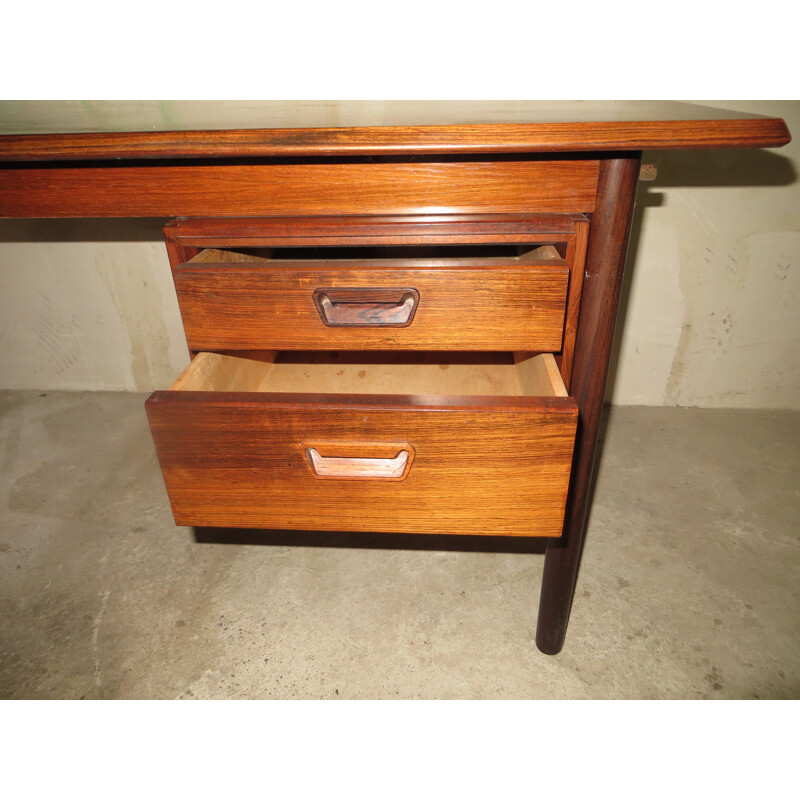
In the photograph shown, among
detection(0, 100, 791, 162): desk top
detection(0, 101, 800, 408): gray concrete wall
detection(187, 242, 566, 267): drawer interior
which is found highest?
detection(0, 100, 791, 162): desk top

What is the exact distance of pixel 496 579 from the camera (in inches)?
41.9

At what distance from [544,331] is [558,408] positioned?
0.11 metres

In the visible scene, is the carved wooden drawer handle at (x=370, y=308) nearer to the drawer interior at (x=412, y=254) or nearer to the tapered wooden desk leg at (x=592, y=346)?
the drawer interior at (x=412, y=254)

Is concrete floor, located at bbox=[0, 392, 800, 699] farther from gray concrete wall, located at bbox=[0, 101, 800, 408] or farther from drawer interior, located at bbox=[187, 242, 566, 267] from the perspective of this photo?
drawer interior, located at bbox=[187, 242, 566, 267]

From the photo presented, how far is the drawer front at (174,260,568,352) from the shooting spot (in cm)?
64

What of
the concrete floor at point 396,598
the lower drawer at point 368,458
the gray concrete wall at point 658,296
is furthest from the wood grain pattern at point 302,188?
the gray concrete wall at point 658,296

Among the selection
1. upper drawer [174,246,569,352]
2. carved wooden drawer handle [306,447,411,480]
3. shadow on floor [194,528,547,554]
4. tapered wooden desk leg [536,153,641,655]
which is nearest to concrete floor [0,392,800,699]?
shadow on floor [194,528,547,554]

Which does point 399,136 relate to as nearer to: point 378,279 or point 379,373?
point 378,279

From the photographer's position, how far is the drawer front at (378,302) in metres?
0.64

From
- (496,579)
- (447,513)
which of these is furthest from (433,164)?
(496,579)

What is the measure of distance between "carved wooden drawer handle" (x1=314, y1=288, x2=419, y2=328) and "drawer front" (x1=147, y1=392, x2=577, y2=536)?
3.9 inches

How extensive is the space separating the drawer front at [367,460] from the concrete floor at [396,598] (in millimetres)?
350

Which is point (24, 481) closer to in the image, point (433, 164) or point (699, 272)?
point (433, 164)

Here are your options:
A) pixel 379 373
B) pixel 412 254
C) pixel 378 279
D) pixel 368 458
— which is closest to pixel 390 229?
pixel 378 279
